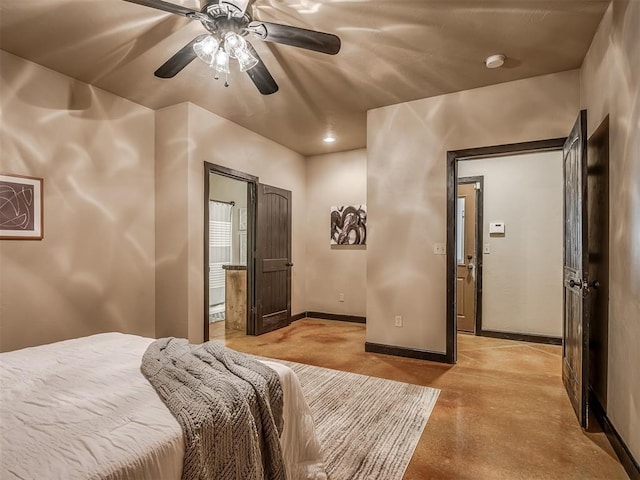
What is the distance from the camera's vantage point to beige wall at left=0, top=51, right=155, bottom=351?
2867 millimetres

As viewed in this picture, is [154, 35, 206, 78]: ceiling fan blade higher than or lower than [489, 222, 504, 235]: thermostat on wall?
higher

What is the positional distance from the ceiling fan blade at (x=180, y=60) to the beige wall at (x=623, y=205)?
94.8 inches

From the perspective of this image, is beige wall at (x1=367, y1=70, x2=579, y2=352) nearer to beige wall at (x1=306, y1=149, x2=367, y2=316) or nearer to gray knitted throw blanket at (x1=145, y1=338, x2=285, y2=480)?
beige wall at (x1=306, y1=149, x2=367, y2=316)

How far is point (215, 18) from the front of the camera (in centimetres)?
196

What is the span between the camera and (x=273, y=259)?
5.10 metres

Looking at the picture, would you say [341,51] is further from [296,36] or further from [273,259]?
[273,259]

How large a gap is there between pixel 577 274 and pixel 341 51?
95.2 inches

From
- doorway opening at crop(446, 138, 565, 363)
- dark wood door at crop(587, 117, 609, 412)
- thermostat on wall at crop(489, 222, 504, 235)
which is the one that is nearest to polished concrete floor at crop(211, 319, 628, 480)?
doorway opening at crop(446, 138, 565, 363)

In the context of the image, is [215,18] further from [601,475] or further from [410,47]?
[601,475]

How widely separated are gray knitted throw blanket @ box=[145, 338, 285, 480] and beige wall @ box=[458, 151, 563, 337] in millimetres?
3986

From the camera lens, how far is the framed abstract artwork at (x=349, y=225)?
5.51m

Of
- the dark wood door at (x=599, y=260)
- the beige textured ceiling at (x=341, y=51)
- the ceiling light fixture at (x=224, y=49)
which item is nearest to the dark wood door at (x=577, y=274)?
the dark wood door at (x=599, y=260)

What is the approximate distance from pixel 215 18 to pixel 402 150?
7.92ft

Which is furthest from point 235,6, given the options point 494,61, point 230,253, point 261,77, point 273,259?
point 230,253
